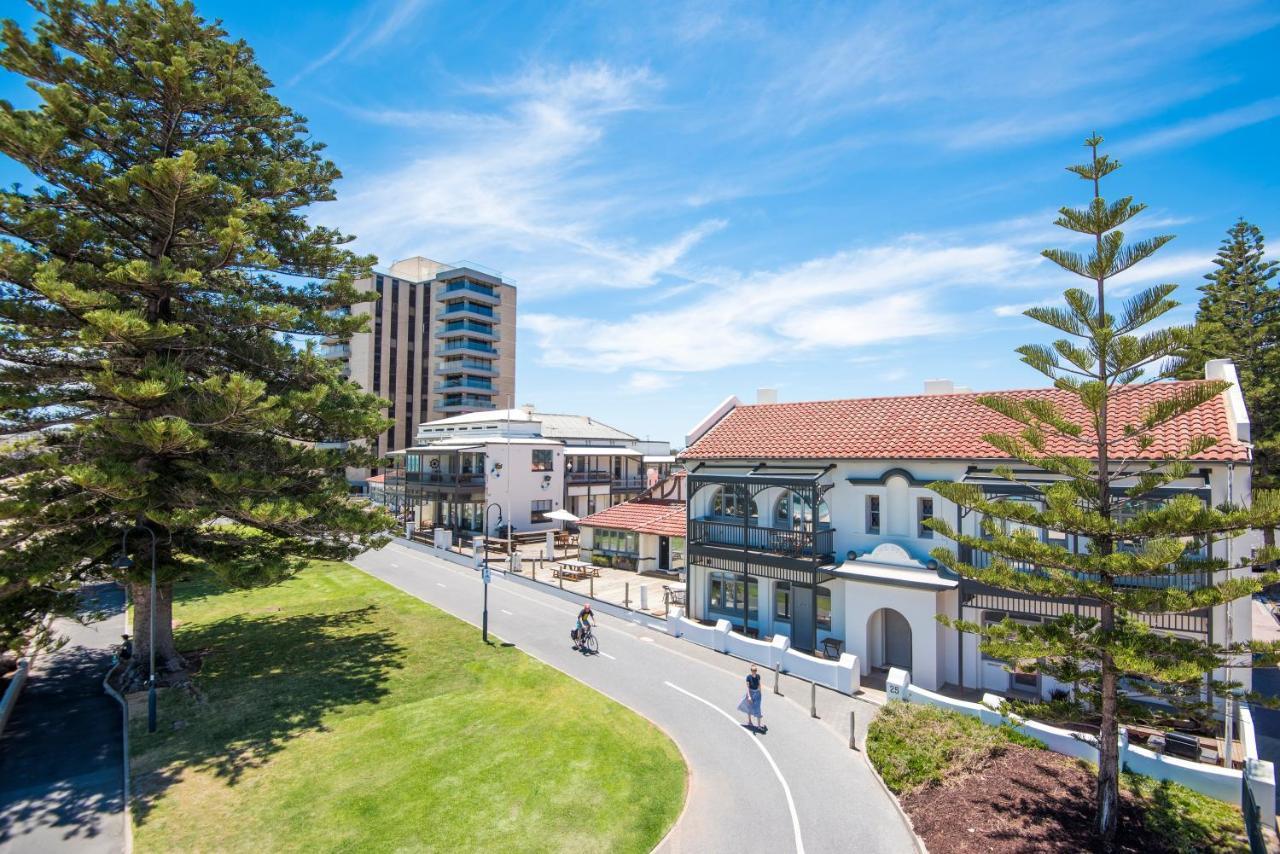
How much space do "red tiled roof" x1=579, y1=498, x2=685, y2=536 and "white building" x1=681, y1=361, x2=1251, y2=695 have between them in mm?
7362

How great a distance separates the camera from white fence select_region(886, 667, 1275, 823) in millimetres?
9781

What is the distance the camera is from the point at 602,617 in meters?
23.3

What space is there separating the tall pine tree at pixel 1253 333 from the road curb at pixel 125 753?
39584 millimetres

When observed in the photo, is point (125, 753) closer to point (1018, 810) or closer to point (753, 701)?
point (753, 701)

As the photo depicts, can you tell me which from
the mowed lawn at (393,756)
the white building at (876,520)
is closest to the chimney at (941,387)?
the white building at (876,520)

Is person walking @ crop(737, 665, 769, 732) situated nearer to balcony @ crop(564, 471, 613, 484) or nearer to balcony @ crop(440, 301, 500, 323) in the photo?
balcony @ crop(564, 471, 613, 484)

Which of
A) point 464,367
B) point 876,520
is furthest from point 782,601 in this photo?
point 464,367

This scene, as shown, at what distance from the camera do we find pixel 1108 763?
9.25 metres

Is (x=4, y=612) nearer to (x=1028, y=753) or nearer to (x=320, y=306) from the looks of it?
(x=320, y=306)

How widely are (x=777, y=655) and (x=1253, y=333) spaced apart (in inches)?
1305

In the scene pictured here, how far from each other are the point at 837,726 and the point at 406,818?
9.48 m

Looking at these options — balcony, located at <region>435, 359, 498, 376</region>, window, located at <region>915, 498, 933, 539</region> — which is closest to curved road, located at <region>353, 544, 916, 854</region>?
window, located at <region>915, 498, 933, 539</region>

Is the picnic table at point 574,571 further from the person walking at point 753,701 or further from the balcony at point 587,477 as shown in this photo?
the person walking at point 753,701

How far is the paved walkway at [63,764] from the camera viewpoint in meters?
9.62
